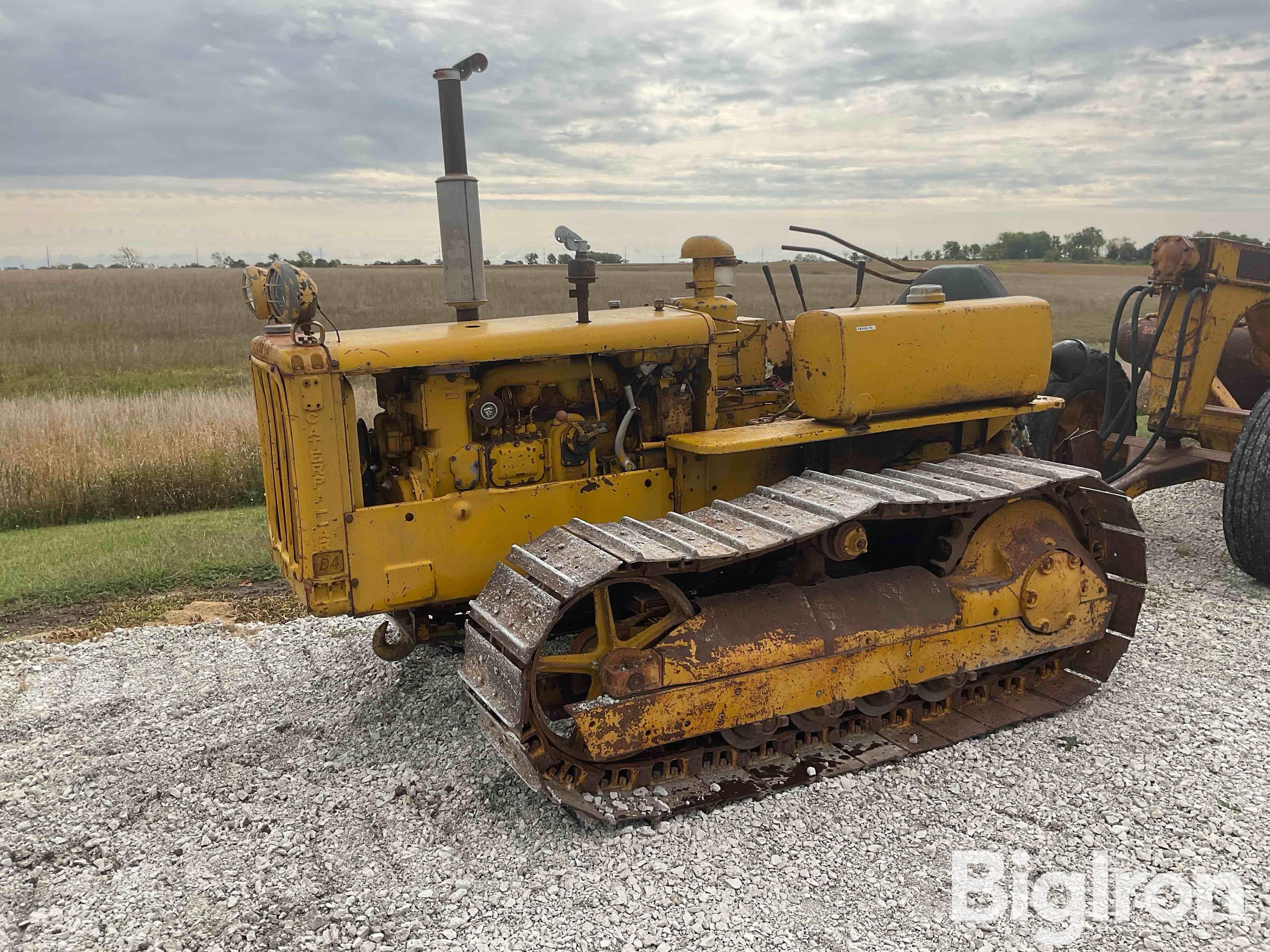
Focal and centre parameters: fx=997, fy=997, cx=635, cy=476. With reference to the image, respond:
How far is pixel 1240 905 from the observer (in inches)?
144

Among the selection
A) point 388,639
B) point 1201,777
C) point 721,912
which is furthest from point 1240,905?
point 388,639

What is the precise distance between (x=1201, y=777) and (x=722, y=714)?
7.32ft

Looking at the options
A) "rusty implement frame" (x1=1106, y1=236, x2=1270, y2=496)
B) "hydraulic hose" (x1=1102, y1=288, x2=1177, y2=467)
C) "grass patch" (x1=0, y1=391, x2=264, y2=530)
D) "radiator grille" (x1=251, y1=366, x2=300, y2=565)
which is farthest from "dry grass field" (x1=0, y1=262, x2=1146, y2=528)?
"radiator grille" (x1=251, y1=366, x2=300, y2=565)

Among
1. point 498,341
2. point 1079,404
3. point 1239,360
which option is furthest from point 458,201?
point 1239,360

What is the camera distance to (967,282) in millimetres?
7613

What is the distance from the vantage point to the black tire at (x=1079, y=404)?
8789 mm

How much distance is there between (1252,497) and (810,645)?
13.0 feet

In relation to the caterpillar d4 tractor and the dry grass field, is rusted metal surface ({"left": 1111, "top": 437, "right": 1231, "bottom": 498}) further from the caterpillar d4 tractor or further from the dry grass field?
the dry grass field

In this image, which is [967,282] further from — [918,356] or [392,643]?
[392,643]

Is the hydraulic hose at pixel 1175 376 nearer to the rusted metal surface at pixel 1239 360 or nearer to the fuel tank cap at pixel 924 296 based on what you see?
the rusted metal surface at pixel 1239 360

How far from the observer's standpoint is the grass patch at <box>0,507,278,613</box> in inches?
288

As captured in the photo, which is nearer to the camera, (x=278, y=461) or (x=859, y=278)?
(x=278, y=461)

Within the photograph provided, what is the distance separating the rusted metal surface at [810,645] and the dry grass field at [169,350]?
3471 mm

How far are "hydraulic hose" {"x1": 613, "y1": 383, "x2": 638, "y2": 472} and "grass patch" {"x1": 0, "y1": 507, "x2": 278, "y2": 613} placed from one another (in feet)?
11.7
